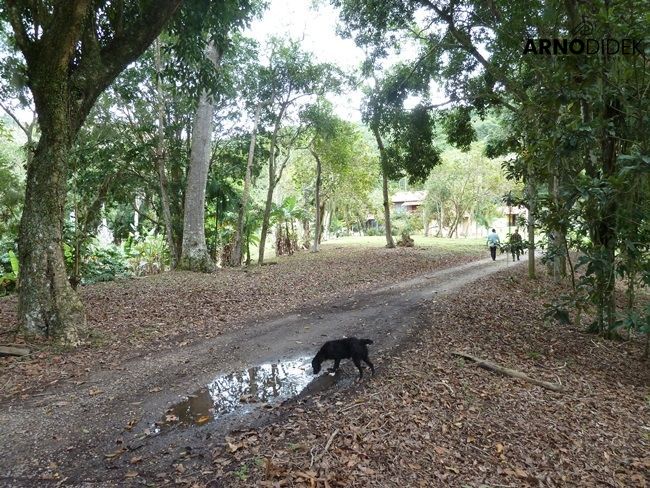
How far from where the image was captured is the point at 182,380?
5859 millimetres

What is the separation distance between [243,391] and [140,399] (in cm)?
A: 131

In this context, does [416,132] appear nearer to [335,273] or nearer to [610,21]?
[335,273]

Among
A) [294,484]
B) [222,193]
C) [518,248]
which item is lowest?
[294,484]

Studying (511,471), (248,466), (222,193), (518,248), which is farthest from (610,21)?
(222,193)

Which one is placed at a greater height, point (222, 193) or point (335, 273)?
point (222, 193)

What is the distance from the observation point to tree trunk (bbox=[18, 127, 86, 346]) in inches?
270

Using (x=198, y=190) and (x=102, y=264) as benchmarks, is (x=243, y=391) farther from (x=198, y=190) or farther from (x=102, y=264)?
(x=102, y=264)

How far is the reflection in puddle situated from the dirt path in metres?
0.19

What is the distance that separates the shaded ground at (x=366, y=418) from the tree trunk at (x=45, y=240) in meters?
0.95

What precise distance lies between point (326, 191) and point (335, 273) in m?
14.3

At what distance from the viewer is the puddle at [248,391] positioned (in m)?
4.94

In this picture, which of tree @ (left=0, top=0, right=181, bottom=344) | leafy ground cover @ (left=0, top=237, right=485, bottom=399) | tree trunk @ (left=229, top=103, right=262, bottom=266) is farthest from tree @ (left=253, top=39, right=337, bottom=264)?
tree @ (left=0, top=0, right=181, bottom=344)

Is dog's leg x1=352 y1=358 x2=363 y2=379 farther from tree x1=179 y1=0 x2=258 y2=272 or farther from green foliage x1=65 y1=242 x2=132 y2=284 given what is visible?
green foliage x1=65 y1=242 x2=132 y2=284

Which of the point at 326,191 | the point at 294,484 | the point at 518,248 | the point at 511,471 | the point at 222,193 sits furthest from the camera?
the point at 326,191
